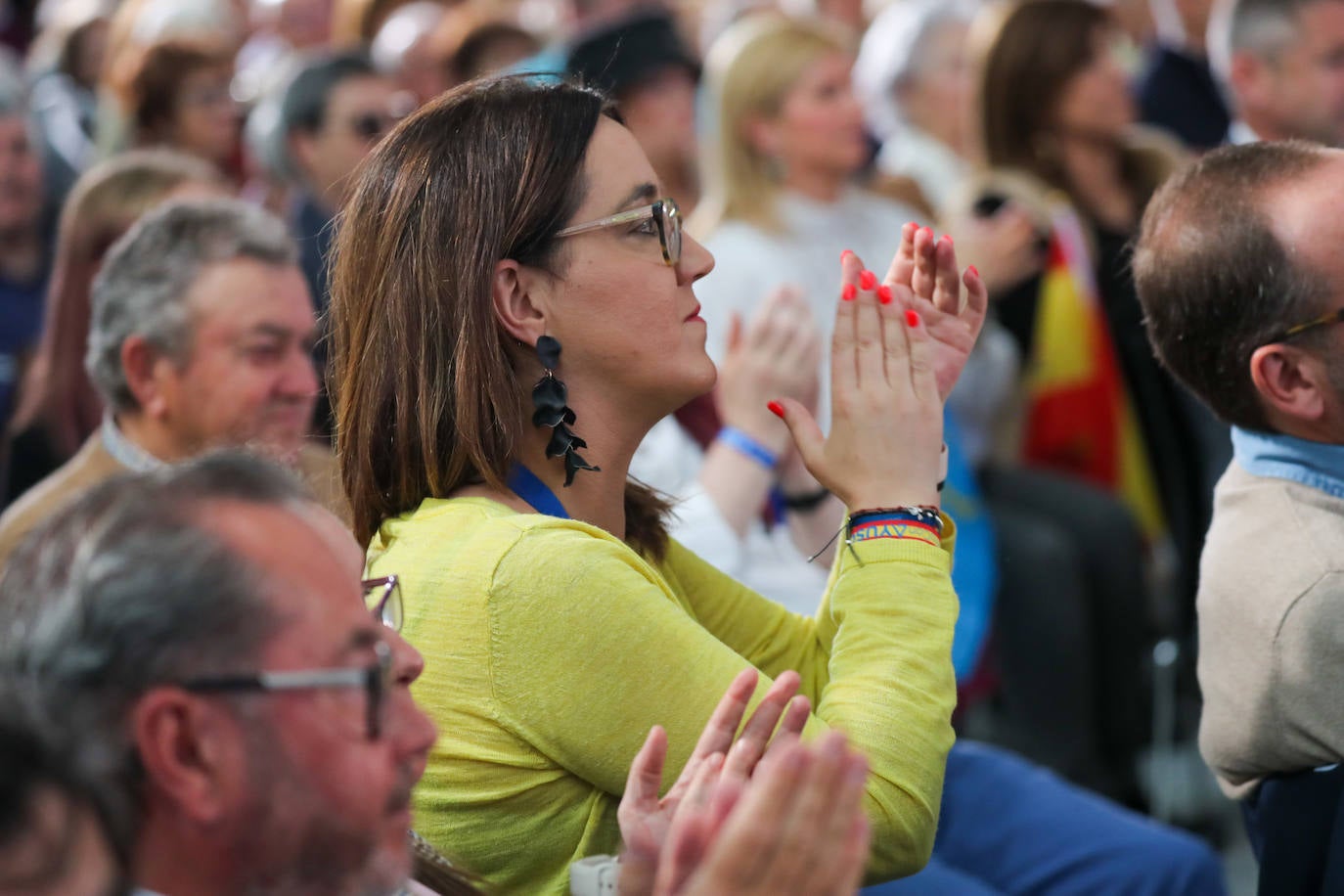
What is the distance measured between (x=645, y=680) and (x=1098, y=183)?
3.30 meters

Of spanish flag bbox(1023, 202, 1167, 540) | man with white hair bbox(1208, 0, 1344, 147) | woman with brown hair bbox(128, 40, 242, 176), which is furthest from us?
woman with brown hair bbox(128, 40, 242, 176)

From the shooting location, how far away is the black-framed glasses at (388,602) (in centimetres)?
157

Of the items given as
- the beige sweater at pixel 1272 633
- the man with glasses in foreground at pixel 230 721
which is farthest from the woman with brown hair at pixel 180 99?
the man with glasses in foreground at pixel 230 721

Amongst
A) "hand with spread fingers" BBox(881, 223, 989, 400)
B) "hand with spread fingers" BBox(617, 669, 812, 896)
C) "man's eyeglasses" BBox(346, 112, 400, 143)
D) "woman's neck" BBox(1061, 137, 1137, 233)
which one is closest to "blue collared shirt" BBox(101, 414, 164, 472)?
"hand with spread fingers" BBox(881, 223, 989, 400)

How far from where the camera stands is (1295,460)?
196cm

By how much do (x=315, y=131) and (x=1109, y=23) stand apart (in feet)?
8.15

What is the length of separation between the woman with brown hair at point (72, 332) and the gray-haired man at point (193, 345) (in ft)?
1.48

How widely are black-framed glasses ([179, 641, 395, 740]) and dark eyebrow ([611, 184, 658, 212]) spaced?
0.73 metres

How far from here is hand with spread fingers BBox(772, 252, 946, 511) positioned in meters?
1.77

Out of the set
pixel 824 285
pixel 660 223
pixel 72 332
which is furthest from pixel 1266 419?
pixel 72 332

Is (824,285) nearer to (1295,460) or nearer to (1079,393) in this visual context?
(1079,393)

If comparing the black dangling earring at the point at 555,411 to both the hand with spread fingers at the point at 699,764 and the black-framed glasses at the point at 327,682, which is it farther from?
the black-framed glasses at the point at 327,682

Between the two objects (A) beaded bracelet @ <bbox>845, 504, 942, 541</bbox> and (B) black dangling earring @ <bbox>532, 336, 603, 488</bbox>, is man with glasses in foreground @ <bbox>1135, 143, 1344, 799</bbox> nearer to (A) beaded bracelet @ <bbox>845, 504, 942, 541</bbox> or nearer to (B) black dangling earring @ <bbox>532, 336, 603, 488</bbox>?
(A) beaded bracelet @ <bbox>845, 504, 942, 541</bbox>

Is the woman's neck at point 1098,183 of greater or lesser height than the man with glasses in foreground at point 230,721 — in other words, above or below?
above
